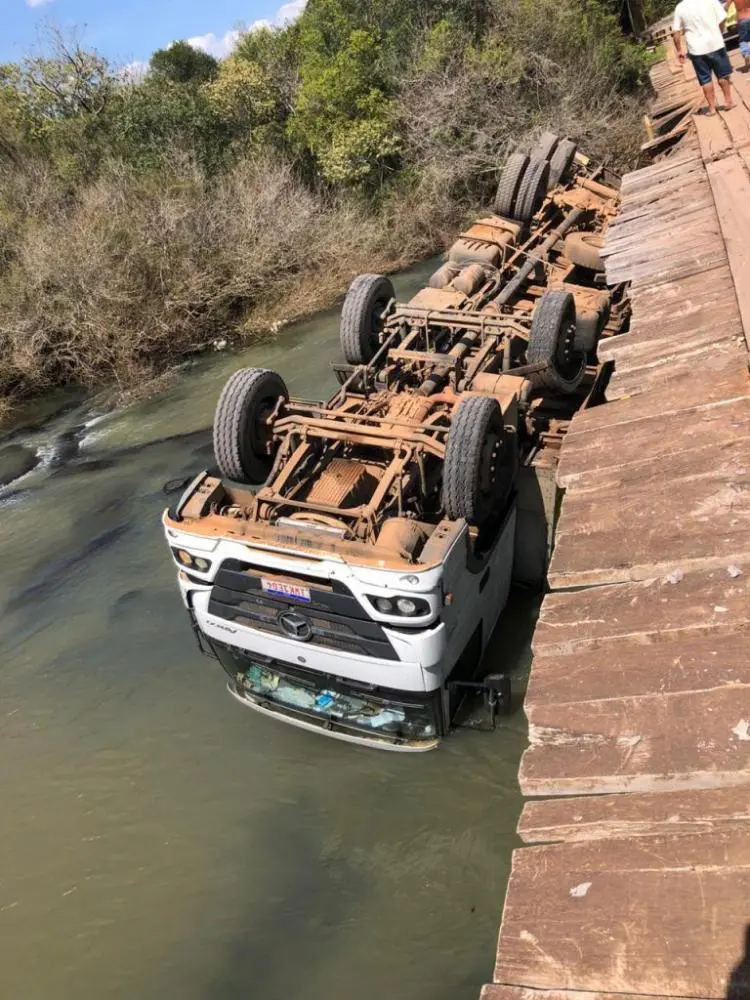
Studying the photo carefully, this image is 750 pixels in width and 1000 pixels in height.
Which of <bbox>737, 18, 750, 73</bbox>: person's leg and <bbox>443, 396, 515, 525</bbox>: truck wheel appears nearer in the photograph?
<bbox>443, 396, 515, 525</bbox>: truck wheel

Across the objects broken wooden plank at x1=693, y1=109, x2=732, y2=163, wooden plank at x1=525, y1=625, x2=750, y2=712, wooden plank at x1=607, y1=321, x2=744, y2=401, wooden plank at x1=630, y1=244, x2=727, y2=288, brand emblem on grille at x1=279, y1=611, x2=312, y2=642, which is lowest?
brand emblem on grille at x1=279, y1=611, x2=312, y2=642

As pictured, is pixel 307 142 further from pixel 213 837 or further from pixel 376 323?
pixel 213 837

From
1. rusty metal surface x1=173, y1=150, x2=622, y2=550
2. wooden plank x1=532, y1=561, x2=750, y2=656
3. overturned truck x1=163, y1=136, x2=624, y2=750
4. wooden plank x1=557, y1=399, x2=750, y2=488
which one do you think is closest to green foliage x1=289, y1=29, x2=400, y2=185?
rusty metal surface x1=173, y1=150, x2=622, y2=550

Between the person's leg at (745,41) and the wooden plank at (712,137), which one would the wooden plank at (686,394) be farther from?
the person's leg at (745,41)

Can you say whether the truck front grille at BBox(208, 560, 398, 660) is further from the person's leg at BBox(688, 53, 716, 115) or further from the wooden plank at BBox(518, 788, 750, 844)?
the person's leg at BBox(688, 53, 716, 115)

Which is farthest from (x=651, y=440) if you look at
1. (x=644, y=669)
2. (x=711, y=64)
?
(x=711, y=64)

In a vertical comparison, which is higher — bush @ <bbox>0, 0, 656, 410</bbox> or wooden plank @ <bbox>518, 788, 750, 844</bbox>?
bush @ <bbox>0, 0, 656, 410</bbox>
